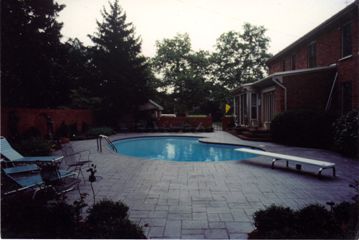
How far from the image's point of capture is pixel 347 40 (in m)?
10.7

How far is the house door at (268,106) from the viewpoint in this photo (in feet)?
47.9

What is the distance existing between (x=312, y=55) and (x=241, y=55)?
1633 centimetres

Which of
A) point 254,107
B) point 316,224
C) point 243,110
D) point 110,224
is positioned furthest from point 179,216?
point 243,110

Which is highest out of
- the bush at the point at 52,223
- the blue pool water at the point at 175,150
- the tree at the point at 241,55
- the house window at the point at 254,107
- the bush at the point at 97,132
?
the tree at the point at 241,55

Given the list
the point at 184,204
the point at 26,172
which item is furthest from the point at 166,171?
the point at 26,172

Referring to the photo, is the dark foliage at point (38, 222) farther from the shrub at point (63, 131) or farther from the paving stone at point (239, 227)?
the shrub at point (63, 131)

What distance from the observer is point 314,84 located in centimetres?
1177

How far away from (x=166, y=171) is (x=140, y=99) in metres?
15.0

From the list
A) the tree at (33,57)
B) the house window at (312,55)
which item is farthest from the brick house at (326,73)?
the tree at (33,57)

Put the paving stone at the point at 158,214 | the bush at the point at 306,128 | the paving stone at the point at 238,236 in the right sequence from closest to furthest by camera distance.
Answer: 1. the paving stone at the point at 238,236
2. the paving stone at the point at 158,214
3. the bush at the point at 306,128

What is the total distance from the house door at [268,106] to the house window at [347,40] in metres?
4.23

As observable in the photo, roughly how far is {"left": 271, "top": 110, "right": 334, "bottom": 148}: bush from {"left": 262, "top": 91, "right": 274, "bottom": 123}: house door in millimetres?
3464

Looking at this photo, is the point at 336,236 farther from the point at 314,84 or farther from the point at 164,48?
the point at 164,48

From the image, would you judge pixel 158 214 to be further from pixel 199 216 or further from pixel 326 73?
pixel 326 73
